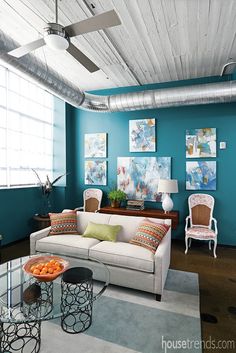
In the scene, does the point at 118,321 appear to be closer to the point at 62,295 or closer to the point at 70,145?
the point at 62,295

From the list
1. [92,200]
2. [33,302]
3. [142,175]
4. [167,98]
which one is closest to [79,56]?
[167,98]

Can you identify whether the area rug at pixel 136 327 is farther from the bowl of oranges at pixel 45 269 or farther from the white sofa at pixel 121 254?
the bowl of oranges at pixel 45 269

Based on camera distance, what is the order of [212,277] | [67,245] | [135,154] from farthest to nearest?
[135,154] < [212,277] < [67,245]

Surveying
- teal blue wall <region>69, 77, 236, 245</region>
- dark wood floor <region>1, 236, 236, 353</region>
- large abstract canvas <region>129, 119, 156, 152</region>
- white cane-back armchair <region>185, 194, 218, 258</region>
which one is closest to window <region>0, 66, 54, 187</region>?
teal blue wall <region>69, 77, 236, 245</region>

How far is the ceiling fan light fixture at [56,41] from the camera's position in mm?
1892

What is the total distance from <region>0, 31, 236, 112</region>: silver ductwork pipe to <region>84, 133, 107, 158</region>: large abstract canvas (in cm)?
80

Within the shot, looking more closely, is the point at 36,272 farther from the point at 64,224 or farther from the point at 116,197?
the point at 116,197

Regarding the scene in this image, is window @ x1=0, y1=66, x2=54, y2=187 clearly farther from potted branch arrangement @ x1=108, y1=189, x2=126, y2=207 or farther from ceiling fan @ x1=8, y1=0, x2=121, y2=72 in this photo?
ceiling fan @ x1=8, y1=0, x2=121, y2=72

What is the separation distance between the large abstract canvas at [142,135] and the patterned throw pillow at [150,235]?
85.1 inches

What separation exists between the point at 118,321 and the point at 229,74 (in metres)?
4.35

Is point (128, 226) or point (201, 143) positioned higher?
point (201, 143)

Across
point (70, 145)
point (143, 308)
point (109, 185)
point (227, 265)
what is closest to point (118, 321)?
point (143, 308)

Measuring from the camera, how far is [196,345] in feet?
5.74

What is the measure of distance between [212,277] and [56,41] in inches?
131
